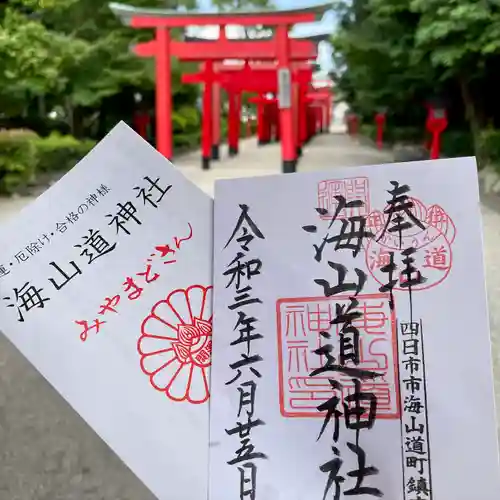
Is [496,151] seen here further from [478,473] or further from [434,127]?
[478,473]

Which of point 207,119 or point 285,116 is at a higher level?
point 207,119

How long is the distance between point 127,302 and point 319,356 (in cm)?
31

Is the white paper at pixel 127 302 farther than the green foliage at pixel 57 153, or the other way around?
the green foliage at pixel 57 153

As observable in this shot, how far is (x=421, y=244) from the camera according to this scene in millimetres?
928

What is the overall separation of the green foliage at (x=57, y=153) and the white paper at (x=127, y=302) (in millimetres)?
8027

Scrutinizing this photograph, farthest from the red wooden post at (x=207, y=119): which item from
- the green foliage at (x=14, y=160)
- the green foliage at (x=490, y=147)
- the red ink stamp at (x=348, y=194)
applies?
the red ink stamp at (x=348, y=194)

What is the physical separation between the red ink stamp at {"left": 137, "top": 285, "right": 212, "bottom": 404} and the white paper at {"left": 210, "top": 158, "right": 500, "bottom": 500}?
0.08 feet

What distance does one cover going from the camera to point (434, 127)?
28.4ft

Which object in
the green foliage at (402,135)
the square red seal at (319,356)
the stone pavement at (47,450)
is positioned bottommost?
the stone pavement at (47,450)

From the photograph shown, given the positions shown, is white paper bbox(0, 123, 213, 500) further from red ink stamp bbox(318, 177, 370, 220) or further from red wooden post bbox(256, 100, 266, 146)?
red wooden post bbox(256, 100, 266, 146)

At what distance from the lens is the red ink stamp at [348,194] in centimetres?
96

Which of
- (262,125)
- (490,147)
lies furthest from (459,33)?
(262,125)

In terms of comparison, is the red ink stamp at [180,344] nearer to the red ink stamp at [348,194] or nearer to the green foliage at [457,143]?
the red ink stamp at [348,194]

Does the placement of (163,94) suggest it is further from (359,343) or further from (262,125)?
(262,125)
